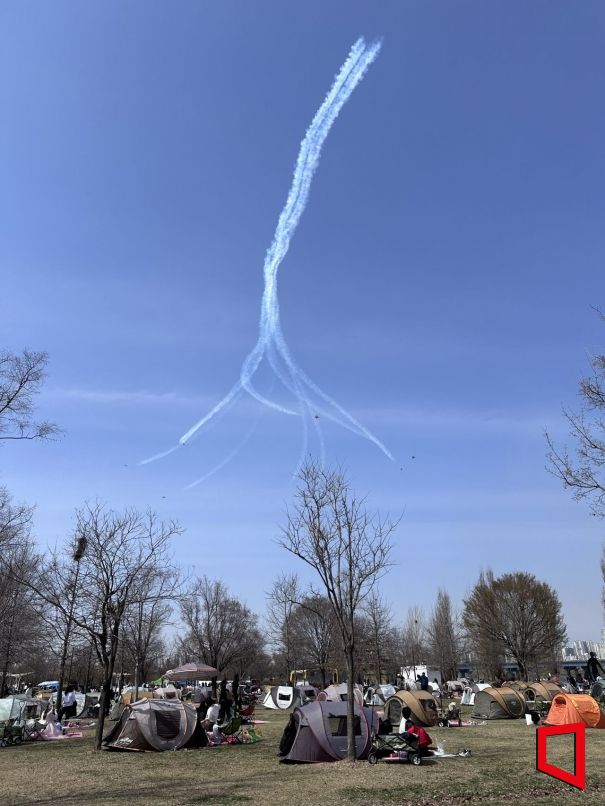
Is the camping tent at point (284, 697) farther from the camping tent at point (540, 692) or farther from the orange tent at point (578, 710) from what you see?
the orange tent at point (578, 710)

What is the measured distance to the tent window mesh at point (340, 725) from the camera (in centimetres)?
1561

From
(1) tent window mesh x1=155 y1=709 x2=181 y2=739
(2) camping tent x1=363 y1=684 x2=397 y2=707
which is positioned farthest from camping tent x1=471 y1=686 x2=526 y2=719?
(1) tent window mesh x1=155 y1=709 x2=181 y2=739

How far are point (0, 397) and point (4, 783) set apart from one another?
9.75 meters

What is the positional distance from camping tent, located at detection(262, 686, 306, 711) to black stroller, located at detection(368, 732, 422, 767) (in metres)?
23.6

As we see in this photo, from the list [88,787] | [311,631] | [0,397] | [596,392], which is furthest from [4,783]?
[311,631]

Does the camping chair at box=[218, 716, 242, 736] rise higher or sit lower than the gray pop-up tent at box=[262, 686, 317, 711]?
higher

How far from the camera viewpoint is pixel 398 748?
14656 mm

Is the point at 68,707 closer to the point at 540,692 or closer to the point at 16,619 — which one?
the point at 16,619

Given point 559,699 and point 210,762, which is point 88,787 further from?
point 559,699

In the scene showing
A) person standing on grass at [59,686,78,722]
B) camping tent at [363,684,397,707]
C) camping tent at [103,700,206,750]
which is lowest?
person standing on grass at [59,686,78,722]

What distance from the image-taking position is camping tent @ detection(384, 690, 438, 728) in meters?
24.6

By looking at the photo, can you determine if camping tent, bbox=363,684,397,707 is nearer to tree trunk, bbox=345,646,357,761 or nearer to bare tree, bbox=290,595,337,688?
tree trunk, bbox=345,646,357,761

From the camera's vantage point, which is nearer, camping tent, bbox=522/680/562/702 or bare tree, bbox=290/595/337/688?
camping tent, bbox=522/680/562/702

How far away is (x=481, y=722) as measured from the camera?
26.2m
